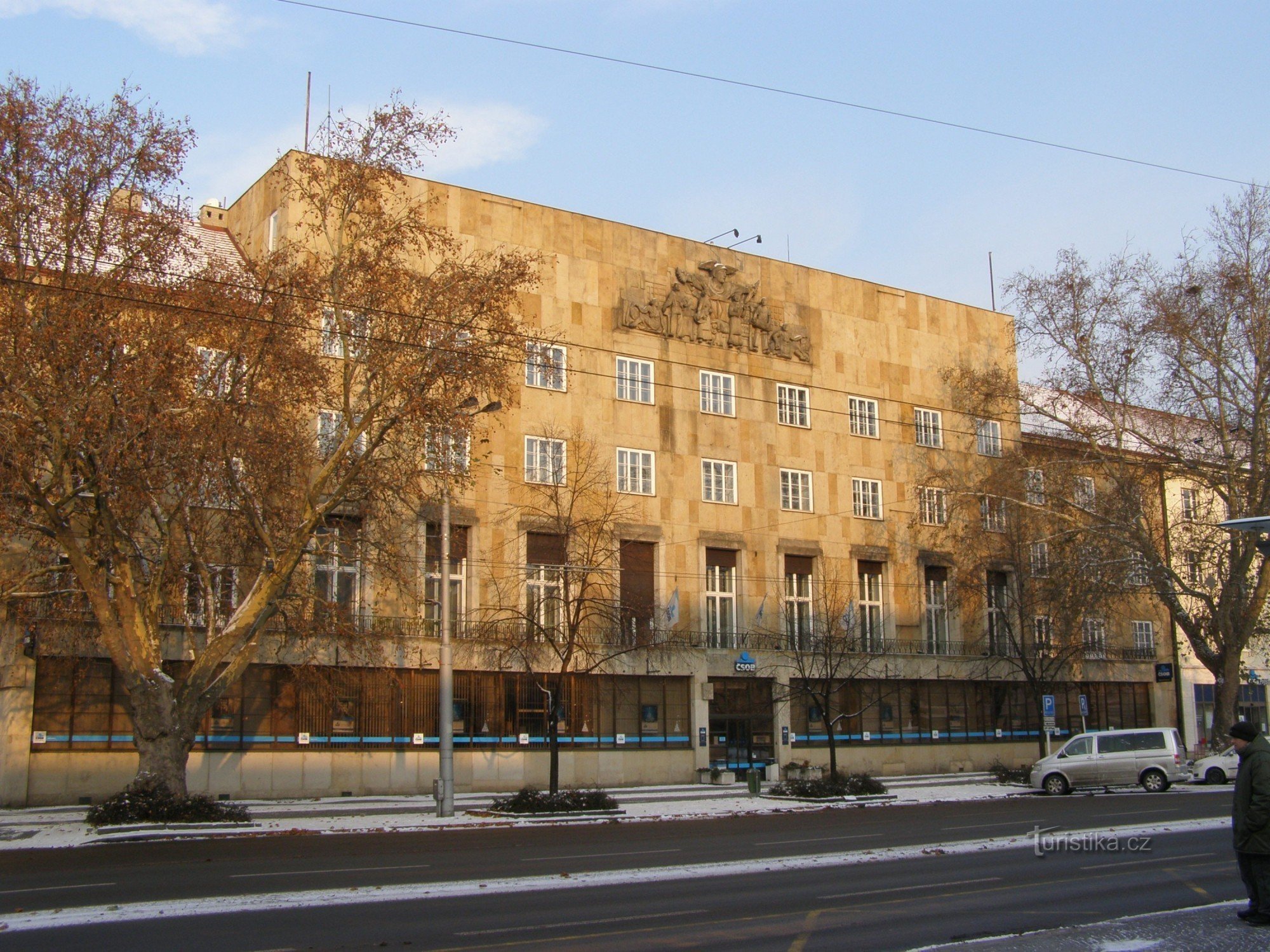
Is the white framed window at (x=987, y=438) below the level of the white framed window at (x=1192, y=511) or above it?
above

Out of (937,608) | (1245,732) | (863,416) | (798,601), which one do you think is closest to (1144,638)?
(937,608)

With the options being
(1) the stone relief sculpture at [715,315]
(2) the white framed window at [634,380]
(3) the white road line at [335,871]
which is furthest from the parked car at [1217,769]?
(3) the white road line at [335,871]

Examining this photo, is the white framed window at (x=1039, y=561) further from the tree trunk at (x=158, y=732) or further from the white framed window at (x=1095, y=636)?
the tree trunk at (x=158, y=732)

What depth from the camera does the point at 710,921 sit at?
1278cm

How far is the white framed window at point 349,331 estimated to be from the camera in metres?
28.4

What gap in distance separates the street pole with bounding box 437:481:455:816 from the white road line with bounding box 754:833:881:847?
9.32 metres

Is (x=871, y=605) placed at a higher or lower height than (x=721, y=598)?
lower

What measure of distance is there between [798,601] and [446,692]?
21590 millimetres

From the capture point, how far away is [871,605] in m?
50.8

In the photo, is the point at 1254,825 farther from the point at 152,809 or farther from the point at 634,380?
the point at 634,380

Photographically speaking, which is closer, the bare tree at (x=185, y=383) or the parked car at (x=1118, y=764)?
the bare tree at (x=185, y=383)

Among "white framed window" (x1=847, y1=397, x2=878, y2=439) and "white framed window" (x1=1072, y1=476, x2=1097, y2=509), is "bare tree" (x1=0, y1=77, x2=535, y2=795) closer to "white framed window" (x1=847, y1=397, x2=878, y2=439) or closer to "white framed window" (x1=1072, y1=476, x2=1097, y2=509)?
"white framed window" (x1=847, y1=397, x2=878, y2=439)

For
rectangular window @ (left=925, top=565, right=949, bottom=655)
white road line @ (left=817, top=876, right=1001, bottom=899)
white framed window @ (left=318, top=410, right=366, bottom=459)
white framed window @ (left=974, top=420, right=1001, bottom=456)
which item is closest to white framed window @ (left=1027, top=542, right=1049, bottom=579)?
rectangular window @ (left=925, top=565, right=949, bottom=655)

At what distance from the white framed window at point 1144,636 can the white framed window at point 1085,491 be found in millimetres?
12117
